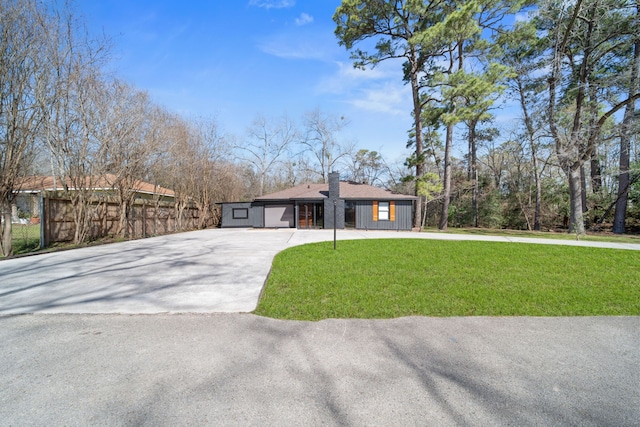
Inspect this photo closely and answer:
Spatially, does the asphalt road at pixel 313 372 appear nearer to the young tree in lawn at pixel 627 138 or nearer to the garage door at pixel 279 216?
the young tree in lawn at pixel 627 138

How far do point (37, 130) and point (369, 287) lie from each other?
1027 centimetres

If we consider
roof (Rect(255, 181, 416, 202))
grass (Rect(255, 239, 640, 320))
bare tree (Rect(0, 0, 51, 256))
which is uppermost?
bare tree (Rect(0, 0, 51, 256))

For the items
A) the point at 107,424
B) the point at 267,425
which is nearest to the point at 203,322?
the point at 107,424

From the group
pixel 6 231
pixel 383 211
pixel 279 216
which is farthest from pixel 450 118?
pixel 6 231

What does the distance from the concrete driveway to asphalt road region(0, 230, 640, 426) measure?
54mm

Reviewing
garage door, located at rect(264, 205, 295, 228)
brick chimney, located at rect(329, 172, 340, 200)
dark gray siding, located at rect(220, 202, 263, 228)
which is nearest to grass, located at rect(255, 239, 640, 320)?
brick chimney, located at rect(329, 172, 340, 200)

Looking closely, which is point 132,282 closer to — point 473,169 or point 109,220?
point 109,220

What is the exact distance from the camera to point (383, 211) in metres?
16.5

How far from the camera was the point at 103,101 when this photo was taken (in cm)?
962

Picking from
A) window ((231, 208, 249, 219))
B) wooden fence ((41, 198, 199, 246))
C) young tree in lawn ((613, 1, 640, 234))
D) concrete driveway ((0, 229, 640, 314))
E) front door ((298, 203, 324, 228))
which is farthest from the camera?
window ((231, 208, 249, 219))

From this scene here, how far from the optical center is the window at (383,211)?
16469 mm

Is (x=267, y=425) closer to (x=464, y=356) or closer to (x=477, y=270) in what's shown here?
(x=464, y=356)

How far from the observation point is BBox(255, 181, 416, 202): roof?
16359 mm

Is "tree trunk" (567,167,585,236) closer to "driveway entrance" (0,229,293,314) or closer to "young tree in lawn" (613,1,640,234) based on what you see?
"young tree in lawn" (613,1,640,234)
